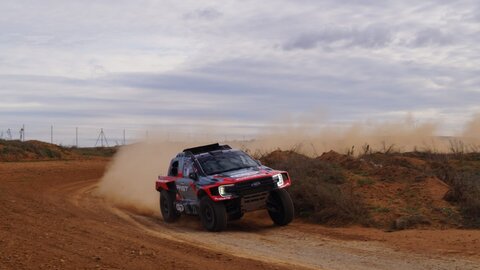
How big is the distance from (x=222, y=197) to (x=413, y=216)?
482 cm

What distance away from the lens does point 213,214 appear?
1441 centimetres

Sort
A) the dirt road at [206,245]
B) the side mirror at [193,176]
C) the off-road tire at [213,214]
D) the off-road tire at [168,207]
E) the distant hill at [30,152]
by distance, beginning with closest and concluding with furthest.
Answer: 1. the dirt road at [206,245]
2. the off-road tire at [213,214]
3. the side mirror at [193,176]
4. the off-road tire at [168,207]
5. the distant hill at [30,152]

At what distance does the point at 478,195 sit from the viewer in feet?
49.9

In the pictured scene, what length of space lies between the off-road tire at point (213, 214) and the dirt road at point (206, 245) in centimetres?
25

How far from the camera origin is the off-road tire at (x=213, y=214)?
14.3 m

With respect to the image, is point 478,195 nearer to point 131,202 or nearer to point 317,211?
point 317,211

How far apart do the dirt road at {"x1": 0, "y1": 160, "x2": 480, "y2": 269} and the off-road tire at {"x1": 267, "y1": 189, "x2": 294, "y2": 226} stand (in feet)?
1.01

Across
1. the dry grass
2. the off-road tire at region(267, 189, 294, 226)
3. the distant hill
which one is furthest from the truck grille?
the distant hill

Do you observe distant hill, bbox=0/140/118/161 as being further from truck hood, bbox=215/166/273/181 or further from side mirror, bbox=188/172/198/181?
truck hood, bbox=215/166/273/181

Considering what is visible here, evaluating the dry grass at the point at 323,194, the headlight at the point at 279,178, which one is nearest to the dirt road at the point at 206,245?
the dry grass at the point at 323,194

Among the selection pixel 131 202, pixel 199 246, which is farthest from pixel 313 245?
pixel 131 202

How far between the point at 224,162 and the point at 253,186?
192 cm

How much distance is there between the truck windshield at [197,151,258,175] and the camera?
1580 centimetres

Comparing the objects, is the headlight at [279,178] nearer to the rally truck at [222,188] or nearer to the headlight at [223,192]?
the rally truck at [222,188]
